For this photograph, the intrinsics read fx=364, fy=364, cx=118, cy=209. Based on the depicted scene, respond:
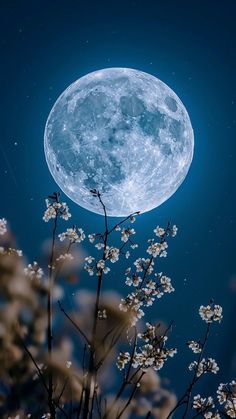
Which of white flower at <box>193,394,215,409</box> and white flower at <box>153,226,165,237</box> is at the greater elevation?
white flower at <box>153,226,165,237</box>

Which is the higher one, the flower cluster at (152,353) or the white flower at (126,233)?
the white flower at (126,233)

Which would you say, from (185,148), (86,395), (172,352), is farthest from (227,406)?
(185,148)

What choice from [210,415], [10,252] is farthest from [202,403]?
[10,252]

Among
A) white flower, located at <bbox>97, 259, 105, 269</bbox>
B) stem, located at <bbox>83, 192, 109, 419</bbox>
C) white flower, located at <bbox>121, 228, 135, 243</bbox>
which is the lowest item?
stem, located at <bbox>83, 192, 109, 419</bbox>

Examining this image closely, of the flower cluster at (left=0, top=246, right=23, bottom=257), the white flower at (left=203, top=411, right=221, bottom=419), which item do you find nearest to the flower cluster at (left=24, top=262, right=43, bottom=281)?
the flower cluster at (left=0, top=246, right=23, bottom=257)

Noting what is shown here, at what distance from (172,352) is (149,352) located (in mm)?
459

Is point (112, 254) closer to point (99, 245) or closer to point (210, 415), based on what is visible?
point (99, 245)

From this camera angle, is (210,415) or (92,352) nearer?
(92,352)

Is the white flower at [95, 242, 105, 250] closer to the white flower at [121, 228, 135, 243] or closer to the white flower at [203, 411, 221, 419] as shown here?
the white flower at [121, 228, 135, 243]

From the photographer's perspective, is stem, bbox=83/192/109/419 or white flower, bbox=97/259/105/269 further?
white flower, bbox=97/259/105/269

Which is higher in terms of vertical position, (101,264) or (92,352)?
(101,264)

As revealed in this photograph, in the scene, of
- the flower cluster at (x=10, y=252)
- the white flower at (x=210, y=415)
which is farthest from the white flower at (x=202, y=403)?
the flower cluster at (x=10, y=252)

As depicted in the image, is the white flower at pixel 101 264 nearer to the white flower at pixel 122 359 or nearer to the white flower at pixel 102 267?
the white flower at pixel 102 267

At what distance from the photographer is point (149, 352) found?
7.23 meters
